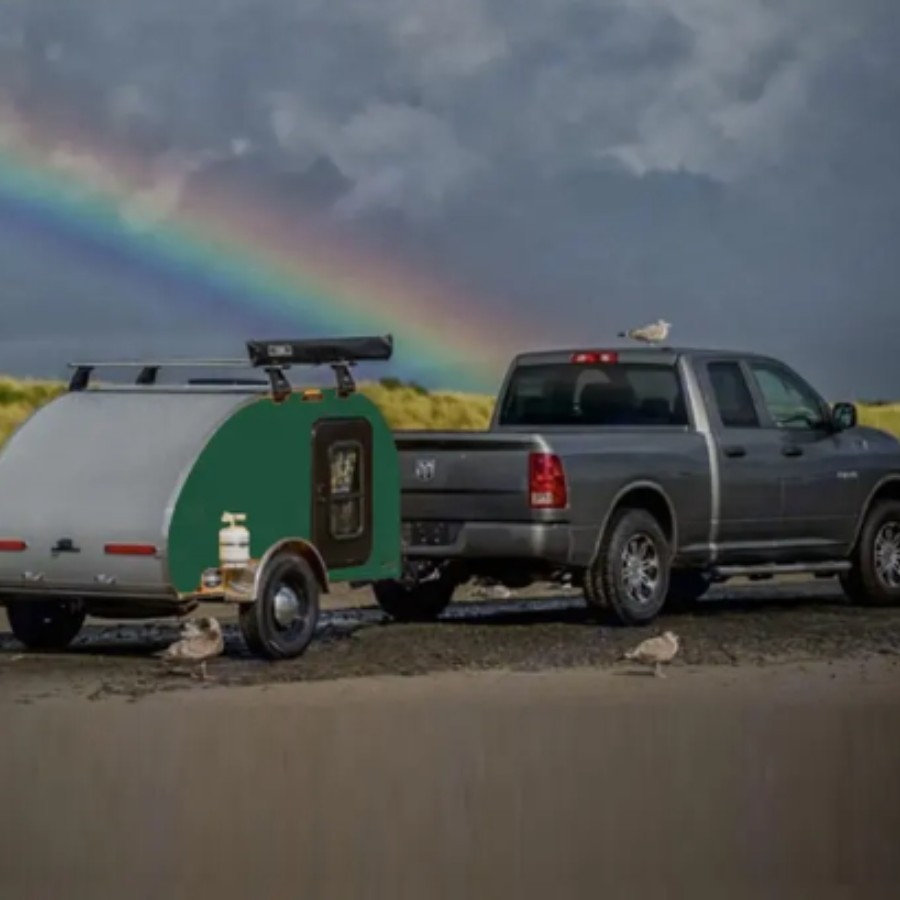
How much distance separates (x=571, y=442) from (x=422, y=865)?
9.30 meters

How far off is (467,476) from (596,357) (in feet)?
7.01

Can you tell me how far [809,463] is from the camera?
66.1ft

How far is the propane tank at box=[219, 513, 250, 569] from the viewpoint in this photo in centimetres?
1555

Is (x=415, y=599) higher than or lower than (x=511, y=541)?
lower

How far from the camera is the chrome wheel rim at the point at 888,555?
68.6ft

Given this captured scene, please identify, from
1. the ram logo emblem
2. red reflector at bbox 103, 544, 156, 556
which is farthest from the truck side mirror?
red reflector at bbox 103, 544, 156, 556

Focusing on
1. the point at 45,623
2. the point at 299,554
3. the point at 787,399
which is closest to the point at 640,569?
the point at 787,399

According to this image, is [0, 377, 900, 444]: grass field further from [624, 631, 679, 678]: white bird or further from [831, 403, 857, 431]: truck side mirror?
[624, 631, 679, 678]: white bird

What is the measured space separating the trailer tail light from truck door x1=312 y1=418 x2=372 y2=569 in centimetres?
130

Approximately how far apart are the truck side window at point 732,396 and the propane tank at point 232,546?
16.6 feet

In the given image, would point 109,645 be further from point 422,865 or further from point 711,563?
point 422,865

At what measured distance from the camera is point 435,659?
1603cm

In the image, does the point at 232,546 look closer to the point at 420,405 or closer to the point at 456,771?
the point at 456,771

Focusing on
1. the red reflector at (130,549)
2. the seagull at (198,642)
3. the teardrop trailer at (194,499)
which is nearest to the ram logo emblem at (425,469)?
the teardrop trailer at (194,499)
